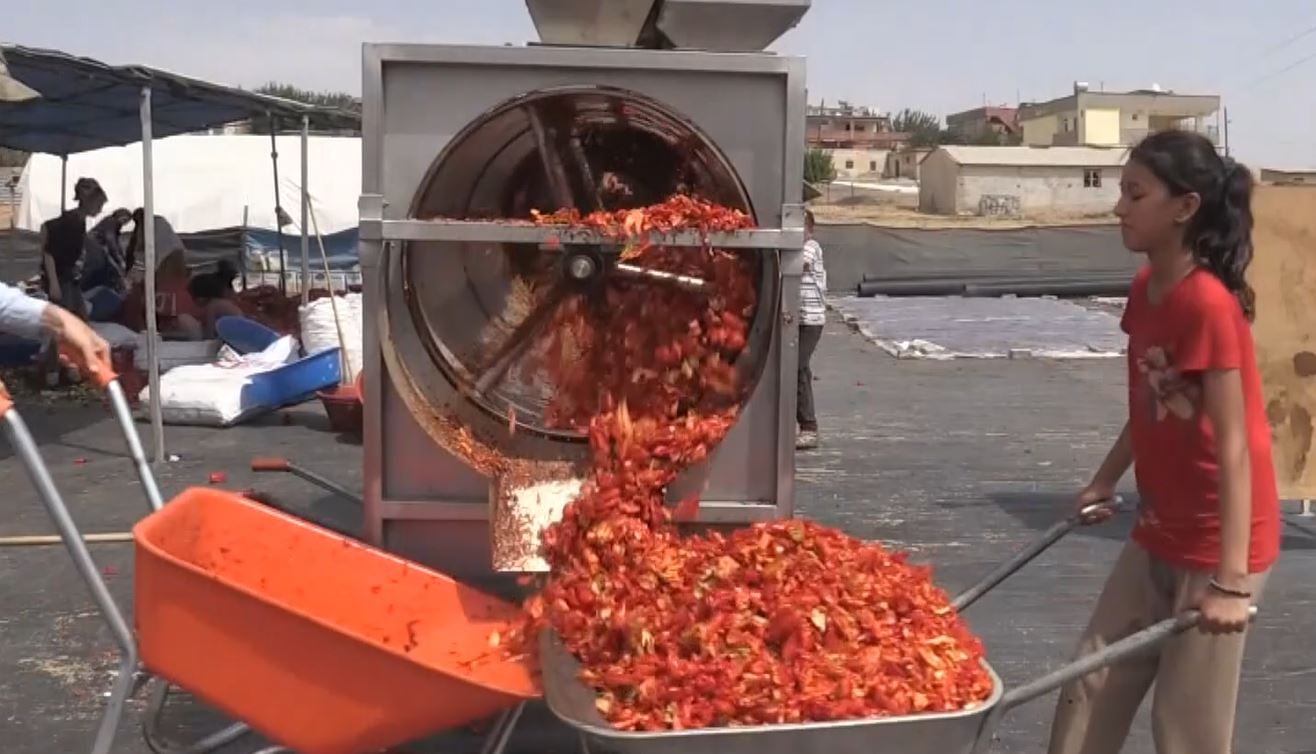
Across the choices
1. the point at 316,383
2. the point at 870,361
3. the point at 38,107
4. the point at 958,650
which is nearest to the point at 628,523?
the point at 958,650

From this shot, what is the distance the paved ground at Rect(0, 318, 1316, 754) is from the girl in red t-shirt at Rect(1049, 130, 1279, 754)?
1075 millimetres

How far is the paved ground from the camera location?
4.10 meters

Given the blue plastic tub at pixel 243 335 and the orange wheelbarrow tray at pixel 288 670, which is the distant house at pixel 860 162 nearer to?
the blue plastic tub at pixel 243 335

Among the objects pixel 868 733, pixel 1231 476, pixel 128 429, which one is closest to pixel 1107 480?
pixel 1231 476

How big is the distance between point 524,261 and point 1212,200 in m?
1.96

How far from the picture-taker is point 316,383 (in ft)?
30.7

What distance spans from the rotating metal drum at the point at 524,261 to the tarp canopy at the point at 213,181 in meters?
15.7

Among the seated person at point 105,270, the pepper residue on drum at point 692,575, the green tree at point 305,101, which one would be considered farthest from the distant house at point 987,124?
the pepper residue on drum at point 692,575

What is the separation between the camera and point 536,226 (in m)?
3.22

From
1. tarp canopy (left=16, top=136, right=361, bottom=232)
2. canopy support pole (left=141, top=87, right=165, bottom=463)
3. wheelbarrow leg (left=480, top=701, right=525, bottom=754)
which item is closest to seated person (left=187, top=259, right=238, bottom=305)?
canopy support pole (left=141, top=87, right=165, bottom=463)

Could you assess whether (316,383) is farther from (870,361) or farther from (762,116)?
(762,116)

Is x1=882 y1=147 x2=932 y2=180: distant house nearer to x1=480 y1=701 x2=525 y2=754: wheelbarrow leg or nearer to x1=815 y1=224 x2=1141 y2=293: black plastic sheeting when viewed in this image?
x1=815 y1=224 x2=1141 y2=293: black plastic sheeting

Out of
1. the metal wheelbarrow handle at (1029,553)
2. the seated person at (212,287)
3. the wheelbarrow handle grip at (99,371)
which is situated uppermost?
the seated person at (212,287)

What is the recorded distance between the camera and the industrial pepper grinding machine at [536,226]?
3299mm
